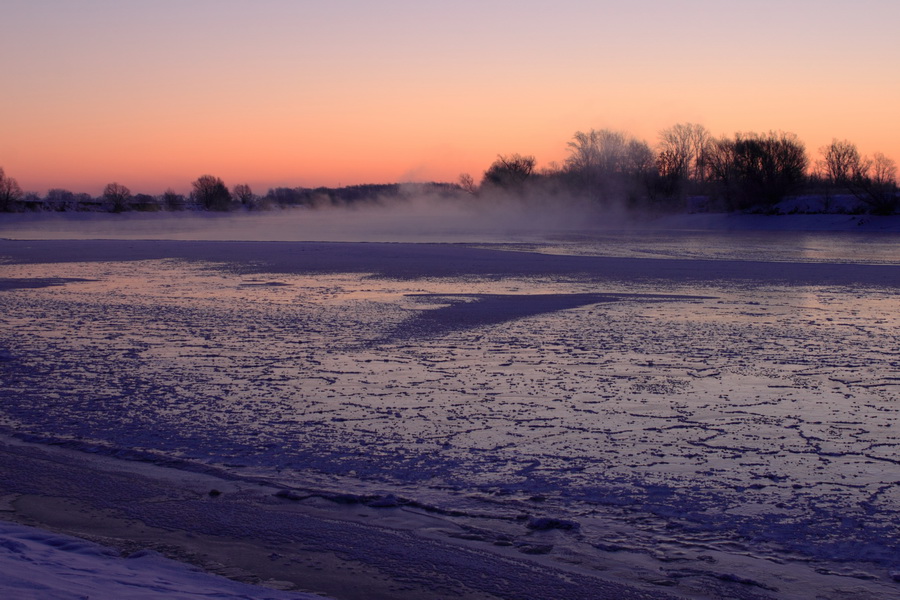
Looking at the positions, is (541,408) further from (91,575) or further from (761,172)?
(761,172)

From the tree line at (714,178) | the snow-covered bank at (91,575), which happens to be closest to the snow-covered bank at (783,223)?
the tree line at (714,178)

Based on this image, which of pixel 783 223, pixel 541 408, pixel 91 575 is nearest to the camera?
pixel 91 575

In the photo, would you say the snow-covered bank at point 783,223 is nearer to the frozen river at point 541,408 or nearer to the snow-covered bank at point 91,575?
the frozen river at point 541,408

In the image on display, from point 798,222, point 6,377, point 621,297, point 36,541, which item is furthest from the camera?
point 798,222

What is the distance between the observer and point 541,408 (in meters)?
5.90

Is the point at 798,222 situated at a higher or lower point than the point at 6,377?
higher

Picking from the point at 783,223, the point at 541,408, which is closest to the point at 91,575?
the point at 541,408

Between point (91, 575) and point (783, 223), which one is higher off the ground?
point (783, 223)

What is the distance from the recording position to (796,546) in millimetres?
→ 3580

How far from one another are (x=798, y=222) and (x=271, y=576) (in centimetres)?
4897

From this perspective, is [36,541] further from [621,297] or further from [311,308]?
[621,297]

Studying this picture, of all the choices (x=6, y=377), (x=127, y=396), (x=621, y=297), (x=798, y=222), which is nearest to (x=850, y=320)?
(x=621, y=297)

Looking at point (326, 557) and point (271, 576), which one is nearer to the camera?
point (271, 576)

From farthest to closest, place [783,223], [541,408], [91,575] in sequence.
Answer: [783,223], [541,408], [91,575]
